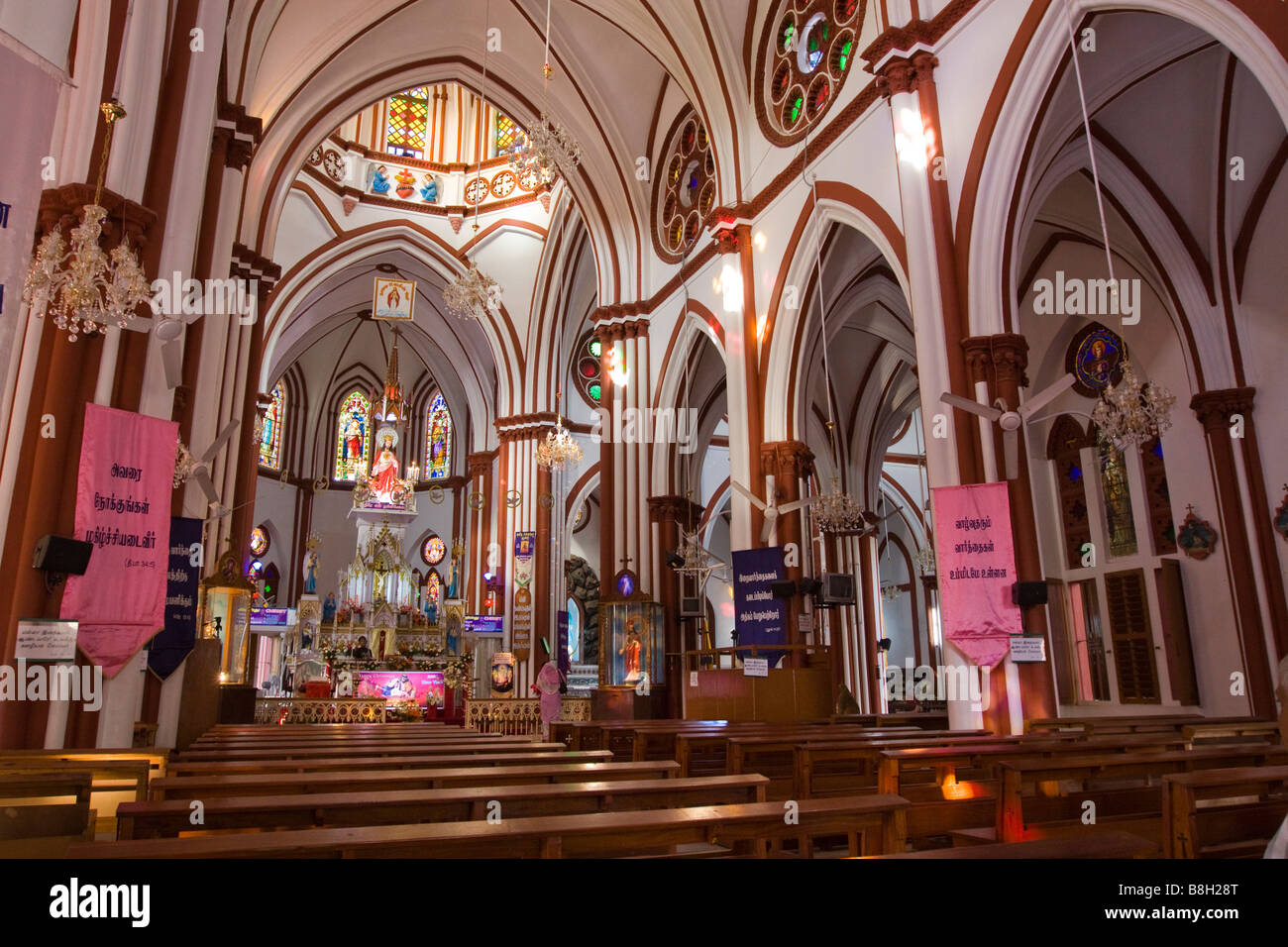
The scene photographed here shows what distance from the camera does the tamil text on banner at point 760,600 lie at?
41.2 feet

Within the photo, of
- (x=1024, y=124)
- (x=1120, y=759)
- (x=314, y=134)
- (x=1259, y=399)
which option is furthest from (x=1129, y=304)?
(x=314, y=134)

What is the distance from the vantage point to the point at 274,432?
30656 millimetres

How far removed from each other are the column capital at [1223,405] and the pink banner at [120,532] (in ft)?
42.2

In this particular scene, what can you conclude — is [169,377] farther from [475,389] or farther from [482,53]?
[475,389]

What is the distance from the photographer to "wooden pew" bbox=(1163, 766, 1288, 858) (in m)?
2.92

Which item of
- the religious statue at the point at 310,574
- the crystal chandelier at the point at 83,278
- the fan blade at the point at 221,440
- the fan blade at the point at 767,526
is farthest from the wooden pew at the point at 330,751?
the religious statue at the point at 310,574

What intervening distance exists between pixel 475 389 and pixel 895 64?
62.6 feet

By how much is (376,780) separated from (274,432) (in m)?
29.5

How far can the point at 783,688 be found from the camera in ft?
38.3

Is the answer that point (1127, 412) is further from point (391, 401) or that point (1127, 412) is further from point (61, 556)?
point (391, 401)

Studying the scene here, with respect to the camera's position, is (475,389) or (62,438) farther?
(475,389)

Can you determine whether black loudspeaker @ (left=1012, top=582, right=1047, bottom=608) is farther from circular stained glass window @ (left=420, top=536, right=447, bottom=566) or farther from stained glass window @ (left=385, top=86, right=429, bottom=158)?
circular stained glass window @ (left=420, top=536, right=447, bottom=566)

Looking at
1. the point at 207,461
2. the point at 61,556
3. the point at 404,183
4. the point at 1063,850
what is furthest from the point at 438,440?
the point at 1063,850

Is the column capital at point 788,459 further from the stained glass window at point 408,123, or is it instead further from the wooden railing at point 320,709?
the stained glass window at point 408,123
